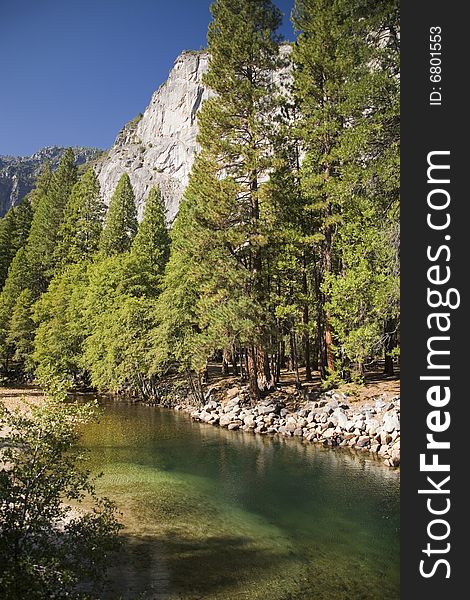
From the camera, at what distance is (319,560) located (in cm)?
908

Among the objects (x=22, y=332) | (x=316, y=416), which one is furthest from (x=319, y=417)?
(x=22, y=332)

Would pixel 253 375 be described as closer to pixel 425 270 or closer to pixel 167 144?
pixel 425 270

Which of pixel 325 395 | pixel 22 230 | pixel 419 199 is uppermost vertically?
pixel 22 230

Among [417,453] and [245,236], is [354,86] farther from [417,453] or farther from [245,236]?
[417,453]

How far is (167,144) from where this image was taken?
314ft

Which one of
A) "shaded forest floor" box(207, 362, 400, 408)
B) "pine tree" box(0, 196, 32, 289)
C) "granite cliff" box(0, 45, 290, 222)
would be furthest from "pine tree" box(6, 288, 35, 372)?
"granite cliff" box(0, 45, 290, 222)

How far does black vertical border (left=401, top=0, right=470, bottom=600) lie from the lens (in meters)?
3.58

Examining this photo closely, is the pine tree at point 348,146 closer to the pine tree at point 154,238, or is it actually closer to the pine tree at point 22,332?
the pine tree at point 154,238

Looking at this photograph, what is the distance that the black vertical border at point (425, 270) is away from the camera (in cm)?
358

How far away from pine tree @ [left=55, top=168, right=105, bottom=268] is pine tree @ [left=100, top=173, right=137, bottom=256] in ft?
5.07

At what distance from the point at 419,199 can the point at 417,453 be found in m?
2.04

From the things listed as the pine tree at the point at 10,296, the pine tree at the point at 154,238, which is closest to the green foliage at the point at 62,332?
the pine tree at the point at 10,296

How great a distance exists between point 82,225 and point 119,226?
3564 mm

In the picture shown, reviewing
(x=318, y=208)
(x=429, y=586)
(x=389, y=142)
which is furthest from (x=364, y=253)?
(x=429, y=586)
